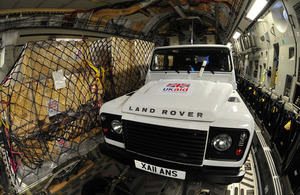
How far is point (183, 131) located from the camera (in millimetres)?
1695

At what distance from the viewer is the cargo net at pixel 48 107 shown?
2131mm

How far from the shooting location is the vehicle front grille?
1696 millimetres

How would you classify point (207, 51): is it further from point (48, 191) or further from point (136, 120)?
point (48, 191)

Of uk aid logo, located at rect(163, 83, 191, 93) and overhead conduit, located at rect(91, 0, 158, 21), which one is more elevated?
overhead conduit, located at rect(91, 0, 158, 21)

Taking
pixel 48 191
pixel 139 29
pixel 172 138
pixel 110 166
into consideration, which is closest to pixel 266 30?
pixel 172 138

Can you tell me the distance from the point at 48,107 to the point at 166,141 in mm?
1933

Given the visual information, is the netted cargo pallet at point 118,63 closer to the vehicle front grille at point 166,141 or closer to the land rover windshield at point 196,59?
the land rover windshield at point 196,59

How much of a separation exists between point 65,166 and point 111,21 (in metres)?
7.90

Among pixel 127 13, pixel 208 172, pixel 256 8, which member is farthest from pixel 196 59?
pixel 127 13

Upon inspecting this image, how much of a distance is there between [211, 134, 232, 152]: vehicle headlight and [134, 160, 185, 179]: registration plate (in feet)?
1.59

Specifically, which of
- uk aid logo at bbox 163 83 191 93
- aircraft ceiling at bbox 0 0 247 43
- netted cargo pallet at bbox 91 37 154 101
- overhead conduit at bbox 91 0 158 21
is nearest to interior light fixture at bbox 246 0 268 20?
aircraft ceiling at bbox 0 0 247 43

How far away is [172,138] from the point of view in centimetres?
176

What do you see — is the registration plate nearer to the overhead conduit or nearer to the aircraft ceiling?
the aircraft ceiling

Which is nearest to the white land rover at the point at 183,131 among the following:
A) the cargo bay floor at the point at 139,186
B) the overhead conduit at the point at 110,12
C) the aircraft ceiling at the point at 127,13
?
the cargo bay floor at the point at 139,186
